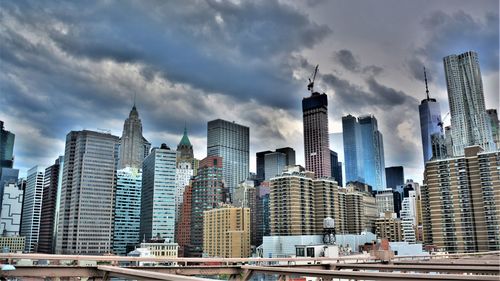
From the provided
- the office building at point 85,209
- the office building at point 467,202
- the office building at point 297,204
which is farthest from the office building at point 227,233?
the office building at point 467,202

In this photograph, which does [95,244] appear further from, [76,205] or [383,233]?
[383,233]

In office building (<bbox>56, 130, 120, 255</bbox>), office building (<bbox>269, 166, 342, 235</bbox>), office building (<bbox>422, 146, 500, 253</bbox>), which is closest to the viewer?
office building (<bbox>422, 146, 500, 253</bbox>)

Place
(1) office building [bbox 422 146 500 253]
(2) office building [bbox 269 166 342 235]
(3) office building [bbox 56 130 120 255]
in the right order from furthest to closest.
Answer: (3) office building [bbox 56 130 120 255] < (2) office building [bbox 269 166 342 235] < (1) office building [bbox 422 146 500 253]

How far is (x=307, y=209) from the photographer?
14575 cm

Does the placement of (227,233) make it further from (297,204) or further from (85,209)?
(85,209)

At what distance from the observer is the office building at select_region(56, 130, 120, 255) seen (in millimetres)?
182500

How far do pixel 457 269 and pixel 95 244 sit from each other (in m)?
191

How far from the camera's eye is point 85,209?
188 meters

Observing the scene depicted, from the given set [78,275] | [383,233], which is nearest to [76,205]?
[383,233]

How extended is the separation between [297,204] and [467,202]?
1941 inches

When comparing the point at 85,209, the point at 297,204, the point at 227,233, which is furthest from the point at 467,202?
the point at 85,209

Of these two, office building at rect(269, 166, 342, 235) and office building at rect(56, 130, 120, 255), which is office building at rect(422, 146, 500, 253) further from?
office building at rect(56, 130, 120, 255)

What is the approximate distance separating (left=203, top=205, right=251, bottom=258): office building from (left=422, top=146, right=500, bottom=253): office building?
73696 millimetres

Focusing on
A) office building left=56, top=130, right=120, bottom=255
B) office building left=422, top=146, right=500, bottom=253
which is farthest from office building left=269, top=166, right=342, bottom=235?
office building left=56, top=130, right=120, bottom=255
